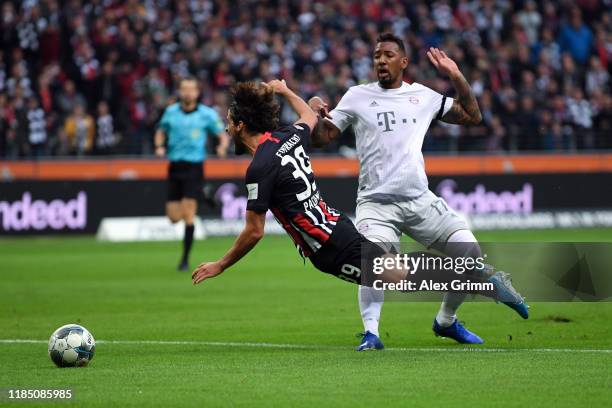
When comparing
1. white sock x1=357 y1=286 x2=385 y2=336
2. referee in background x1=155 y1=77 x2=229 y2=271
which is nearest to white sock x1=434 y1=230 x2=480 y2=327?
white sock x1=357 y1=286 x2=385 y2=336

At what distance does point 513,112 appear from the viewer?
2897 cm

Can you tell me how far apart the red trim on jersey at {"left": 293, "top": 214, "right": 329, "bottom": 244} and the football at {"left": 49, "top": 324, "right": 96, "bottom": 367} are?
1.80 m

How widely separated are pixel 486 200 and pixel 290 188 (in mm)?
18586

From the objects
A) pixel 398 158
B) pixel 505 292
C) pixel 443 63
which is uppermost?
pixel 443 63

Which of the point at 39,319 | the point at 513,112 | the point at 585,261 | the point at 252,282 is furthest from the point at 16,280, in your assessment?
the point at 513,112

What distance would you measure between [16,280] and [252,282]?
3433 millimetres

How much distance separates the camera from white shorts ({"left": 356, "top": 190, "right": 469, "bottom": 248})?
977 centimetres

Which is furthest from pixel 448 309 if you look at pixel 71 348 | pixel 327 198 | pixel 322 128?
pixel 327 198

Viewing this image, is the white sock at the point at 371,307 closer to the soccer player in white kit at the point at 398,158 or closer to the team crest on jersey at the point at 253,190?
the soccer player in white kit at the point at 398,158

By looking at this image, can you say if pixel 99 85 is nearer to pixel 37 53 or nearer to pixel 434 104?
pixel 37 53

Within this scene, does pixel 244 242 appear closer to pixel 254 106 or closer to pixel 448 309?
pixel 254 106

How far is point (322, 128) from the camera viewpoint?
32.7 ft

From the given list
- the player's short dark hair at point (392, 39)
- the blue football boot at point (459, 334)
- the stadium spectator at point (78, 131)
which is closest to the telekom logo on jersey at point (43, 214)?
the stadium spectator at point (78, 131)

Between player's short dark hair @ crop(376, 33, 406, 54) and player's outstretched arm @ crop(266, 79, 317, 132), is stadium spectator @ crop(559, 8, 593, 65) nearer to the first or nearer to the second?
player's short dark hair @ crop(376, 33, 406, 54)
